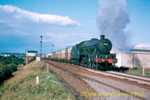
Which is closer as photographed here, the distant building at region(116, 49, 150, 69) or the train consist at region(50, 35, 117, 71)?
the train consist at region(50, 35, 117, 71)

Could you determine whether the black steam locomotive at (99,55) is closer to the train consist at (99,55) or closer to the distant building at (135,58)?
the train consist at (99,55)

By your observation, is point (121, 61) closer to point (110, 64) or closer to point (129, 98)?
point (110, 64)

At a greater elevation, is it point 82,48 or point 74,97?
point 82,48

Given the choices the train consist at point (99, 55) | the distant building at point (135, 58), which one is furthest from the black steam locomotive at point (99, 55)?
the distant building at point (135, 58)

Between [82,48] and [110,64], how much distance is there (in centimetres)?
618

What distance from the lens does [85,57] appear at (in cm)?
4047

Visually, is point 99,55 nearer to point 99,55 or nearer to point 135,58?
point 99,55

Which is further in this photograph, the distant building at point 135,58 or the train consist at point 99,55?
the distant building at point 135,58

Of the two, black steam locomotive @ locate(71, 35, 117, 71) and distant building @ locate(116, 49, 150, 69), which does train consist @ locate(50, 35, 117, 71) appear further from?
distant building @ locate(116, 49, 150, 69)

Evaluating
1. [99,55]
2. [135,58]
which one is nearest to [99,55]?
[99,55]

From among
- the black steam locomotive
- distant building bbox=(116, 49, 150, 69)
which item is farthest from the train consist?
distant building bbox=(116, 49, 150, 69)

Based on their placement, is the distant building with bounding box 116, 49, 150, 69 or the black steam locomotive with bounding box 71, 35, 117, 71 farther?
the distant building with bounding box 116, 49, 150, 69

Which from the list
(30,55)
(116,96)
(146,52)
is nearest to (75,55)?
(146,52)

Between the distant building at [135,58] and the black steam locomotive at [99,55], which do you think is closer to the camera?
the black steam locomotive at [99,55]
